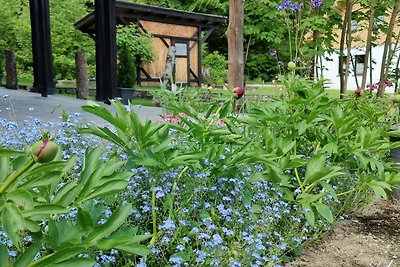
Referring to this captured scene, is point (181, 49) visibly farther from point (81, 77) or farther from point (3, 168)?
point (3, 168)

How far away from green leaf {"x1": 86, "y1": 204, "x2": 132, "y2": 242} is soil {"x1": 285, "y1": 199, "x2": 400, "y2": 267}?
111 centimetres

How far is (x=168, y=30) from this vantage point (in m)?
16.7

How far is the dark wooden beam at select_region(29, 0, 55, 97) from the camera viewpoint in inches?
348

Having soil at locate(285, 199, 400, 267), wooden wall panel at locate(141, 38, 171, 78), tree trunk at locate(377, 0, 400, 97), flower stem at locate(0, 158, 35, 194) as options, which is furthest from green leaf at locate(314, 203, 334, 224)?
wooden wall panel at locate(141, 38, 171, 78)

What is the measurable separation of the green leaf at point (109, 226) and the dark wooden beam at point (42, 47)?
835cm

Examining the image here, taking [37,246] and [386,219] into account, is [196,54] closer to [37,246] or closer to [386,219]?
[386,219]

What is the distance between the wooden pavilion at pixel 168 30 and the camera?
15352mm

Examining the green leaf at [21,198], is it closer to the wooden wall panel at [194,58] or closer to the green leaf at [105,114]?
the green leaf at [105,114]

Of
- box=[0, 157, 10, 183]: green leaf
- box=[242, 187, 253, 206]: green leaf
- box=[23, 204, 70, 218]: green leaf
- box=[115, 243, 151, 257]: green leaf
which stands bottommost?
box=[242, 187, 253, 206]: green leaf

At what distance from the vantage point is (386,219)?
2.60 metres

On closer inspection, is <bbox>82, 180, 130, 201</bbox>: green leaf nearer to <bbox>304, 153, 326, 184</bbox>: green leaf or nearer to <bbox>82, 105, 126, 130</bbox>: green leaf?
<bbox>82, 105, 126, 130</bbox>: green leaf

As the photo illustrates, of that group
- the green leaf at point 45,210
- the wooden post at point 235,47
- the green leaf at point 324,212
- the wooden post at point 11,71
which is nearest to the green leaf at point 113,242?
the green leaf at point 45,210

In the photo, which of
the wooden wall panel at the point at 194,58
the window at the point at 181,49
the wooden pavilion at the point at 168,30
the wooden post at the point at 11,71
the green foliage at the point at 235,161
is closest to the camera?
the green foliage at the point at 235,161

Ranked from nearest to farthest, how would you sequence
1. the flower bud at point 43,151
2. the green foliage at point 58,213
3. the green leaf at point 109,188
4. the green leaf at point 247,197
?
the flower bud at point 43,151 < the green foliage at point 58,213 < the green leaf at point 109,188 < the green leaf at point 247,197
